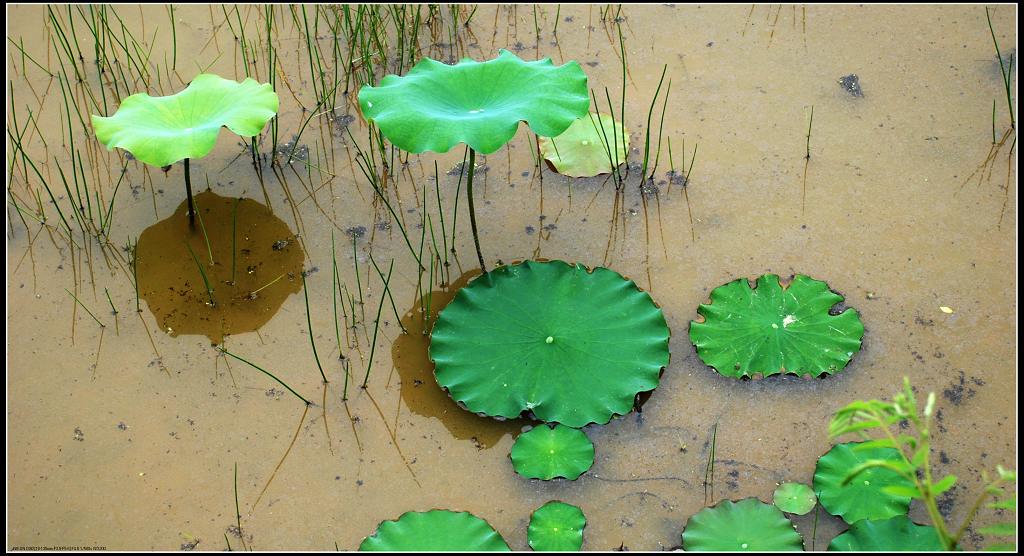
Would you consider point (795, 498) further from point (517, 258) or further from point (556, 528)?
point (517, 258)

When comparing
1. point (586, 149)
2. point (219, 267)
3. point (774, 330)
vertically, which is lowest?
point (774, 330)

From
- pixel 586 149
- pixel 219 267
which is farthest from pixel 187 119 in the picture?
pixel 586 149

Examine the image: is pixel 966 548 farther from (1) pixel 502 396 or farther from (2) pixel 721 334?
(1) pixel 502 396

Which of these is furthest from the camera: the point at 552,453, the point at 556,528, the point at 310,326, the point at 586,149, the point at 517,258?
the point at 586,149

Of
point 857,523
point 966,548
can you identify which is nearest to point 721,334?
point 857,523

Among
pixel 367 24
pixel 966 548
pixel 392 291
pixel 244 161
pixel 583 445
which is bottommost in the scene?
pixel 966 548
